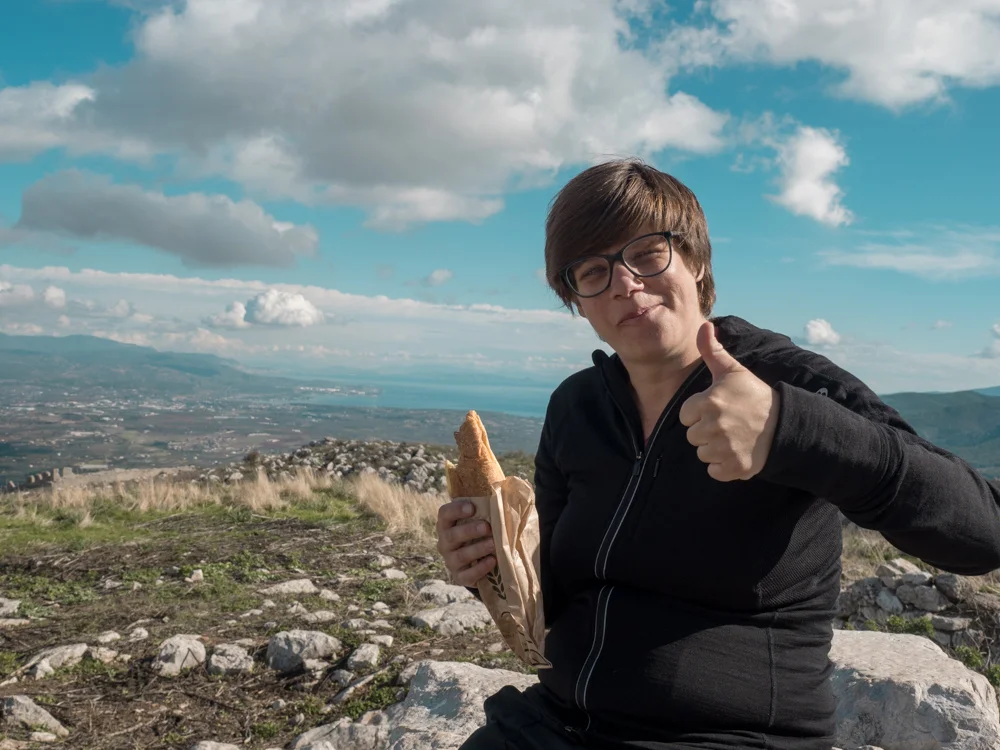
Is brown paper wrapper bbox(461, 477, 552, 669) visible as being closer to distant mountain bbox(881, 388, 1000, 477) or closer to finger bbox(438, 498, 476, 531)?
finger bbox(438, 498, 476, 531)

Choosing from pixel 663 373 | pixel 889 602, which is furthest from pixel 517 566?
pixel 889 602

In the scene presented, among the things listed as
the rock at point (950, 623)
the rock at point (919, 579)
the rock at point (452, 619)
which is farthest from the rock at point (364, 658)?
the rock at point (919, 579)

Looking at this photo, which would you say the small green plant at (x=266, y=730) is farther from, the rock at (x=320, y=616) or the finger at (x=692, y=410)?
the finger at (x=692, y=410)

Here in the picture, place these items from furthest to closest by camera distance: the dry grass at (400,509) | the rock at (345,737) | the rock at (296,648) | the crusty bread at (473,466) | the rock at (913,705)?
the dry grass at (400,509) < the rock at (296,648) < the rock at (345,737) < the rock at (913,705) < the crusty bread at (473,466)

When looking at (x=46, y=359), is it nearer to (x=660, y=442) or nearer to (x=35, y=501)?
(x=35, y=501)

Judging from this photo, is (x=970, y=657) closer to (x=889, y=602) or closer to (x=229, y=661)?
(x=889, y=602)

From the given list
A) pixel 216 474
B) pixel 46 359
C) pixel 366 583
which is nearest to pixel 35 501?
pixel 216 474
